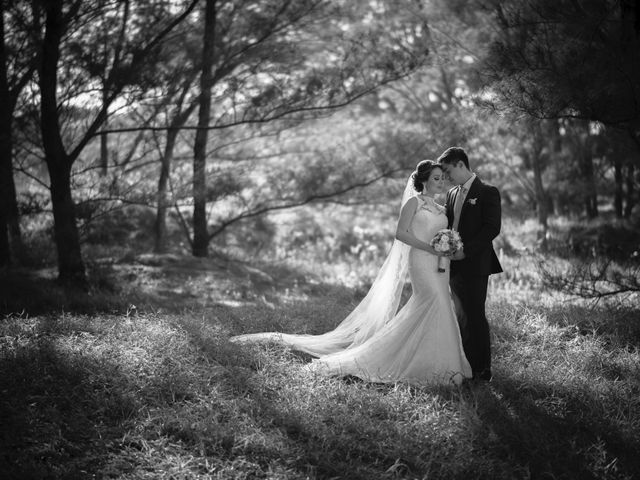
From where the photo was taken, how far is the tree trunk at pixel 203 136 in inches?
355

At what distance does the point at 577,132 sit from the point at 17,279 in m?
10.5

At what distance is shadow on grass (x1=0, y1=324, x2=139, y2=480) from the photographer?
3.53 meters

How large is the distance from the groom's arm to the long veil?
0.64 metres

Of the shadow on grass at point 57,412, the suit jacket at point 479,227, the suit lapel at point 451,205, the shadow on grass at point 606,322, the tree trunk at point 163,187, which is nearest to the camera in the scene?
the shadow on grass at point 57,412

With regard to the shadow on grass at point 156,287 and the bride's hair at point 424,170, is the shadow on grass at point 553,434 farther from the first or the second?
the shadow on grass at point 156,287

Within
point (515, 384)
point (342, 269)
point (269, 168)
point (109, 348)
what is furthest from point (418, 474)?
point (269, 168)

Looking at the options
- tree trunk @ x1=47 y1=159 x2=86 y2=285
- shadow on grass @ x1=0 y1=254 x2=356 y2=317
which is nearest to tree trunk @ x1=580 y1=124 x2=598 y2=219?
shadow on grass @ x1=0 y1=254 x2=356 y2=317

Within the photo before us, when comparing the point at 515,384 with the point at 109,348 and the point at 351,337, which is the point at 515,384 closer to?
the point at 351,337

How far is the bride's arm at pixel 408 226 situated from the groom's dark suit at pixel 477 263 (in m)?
0.38

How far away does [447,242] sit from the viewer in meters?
4.68

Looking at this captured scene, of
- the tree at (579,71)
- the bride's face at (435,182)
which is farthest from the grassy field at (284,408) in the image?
the tree at (579,71)

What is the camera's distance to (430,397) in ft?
14.8

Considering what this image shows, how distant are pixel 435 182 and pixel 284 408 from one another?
7.43ft

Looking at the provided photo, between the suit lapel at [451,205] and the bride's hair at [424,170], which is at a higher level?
the bride's hair at [424,170]
